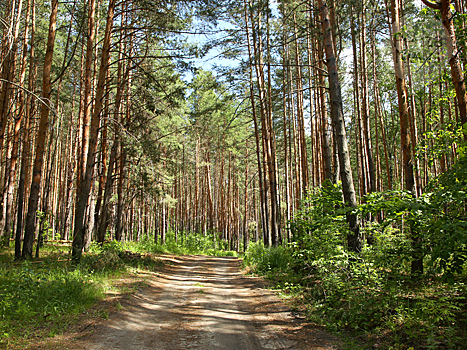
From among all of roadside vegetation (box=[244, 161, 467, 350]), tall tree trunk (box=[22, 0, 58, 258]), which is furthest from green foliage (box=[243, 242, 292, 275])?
tall tree trunk (box=[22, 0, 58, 258])

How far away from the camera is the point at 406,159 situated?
674 cm

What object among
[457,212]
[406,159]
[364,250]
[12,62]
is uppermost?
[12,62]

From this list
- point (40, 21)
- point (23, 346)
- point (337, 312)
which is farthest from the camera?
point (40, 21)

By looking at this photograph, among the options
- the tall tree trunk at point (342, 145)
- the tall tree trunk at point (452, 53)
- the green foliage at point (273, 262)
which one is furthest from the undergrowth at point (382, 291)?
the green foliage at point (273, 262)

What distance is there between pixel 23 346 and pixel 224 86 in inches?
531

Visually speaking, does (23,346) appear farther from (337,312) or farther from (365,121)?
(365,121)

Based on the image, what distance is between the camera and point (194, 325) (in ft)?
17.0

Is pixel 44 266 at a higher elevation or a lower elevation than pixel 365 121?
lower

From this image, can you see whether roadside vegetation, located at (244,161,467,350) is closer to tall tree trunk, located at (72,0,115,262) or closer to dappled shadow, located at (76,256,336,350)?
dappled shadow, located at (76,256,336,350)

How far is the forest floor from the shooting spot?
421cm

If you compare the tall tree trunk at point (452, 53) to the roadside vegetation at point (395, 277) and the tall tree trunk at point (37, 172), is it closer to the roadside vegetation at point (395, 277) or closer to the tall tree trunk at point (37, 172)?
the roadside vegetation at point (395, 277)

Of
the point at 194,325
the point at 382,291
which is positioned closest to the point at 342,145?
the point at 382,291

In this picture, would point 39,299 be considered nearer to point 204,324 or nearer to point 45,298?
point 45,298

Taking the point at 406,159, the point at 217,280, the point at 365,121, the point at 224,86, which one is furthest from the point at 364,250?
the point at 224,86
